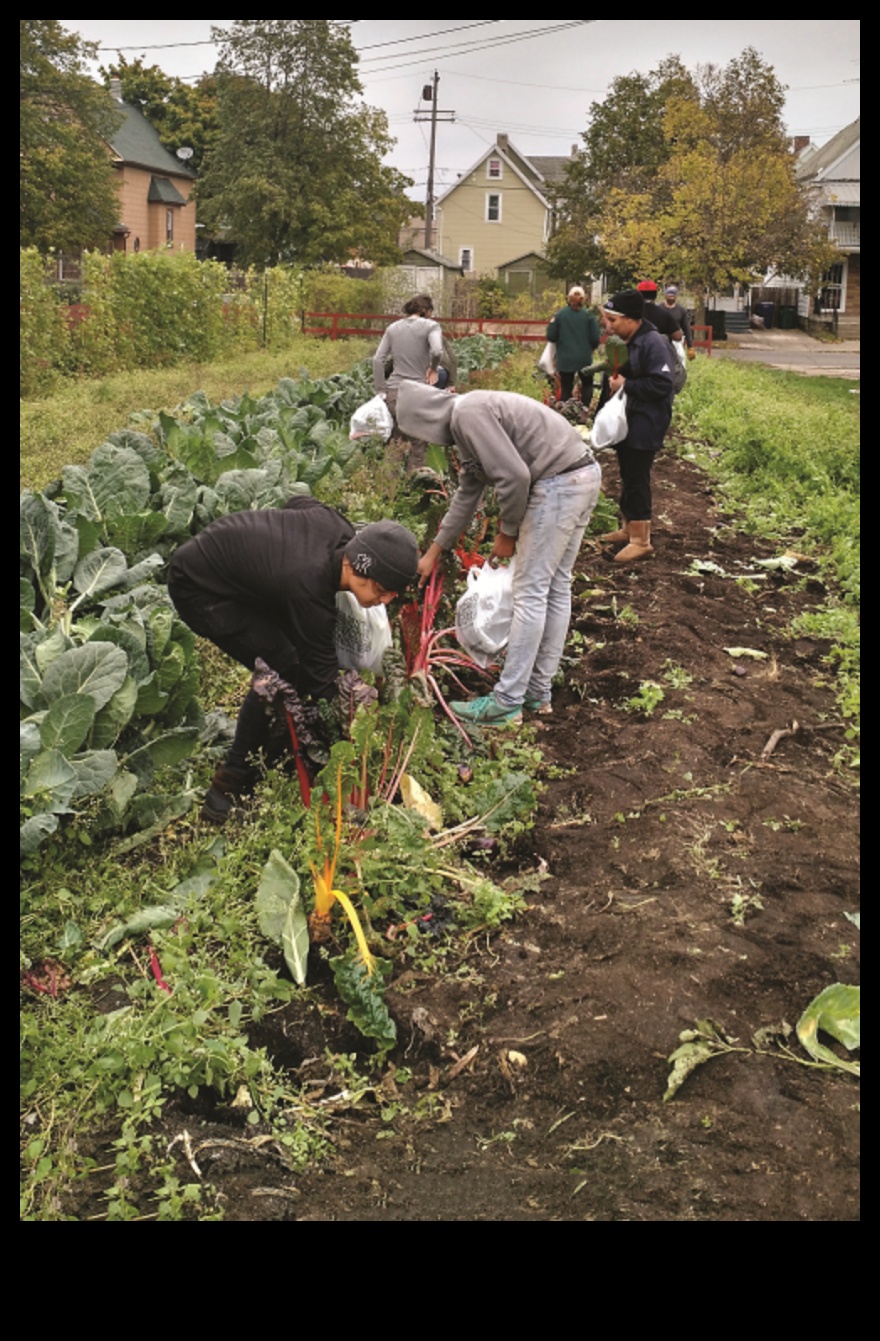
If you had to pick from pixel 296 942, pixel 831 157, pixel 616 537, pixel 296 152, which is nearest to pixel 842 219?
pixel 831 157

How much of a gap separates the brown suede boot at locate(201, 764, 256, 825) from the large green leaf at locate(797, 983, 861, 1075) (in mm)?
2188

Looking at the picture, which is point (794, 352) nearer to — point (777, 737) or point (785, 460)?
point (785, 460)

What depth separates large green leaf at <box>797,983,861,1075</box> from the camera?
301 centimetres

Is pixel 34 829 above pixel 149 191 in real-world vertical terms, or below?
below

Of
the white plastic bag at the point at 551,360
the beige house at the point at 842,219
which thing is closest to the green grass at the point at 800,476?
the white plastic bag at the point at 551,360

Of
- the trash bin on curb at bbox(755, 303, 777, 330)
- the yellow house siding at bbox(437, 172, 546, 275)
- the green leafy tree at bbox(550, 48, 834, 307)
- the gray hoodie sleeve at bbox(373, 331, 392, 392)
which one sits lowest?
the gray hoodie sleeve at bbox(373, 331, 392, 392)

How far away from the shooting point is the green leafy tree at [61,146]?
102 feet

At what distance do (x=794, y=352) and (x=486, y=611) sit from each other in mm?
29026

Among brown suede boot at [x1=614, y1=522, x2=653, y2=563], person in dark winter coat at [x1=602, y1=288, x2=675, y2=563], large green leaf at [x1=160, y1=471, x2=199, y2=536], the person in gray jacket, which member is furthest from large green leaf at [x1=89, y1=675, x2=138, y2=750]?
the person in gray jacket

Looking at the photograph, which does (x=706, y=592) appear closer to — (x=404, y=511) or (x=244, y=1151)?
(x=404, y=511)

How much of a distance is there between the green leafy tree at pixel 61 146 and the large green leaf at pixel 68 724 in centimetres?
3048

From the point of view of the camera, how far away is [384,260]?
39.3m

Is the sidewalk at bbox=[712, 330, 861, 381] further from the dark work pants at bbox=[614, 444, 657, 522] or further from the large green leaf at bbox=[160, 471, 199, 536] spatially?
the large green leaf at bbox=[160, 471, 199, 536]

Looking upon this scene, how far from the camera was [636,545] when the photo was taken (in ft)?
25.4
